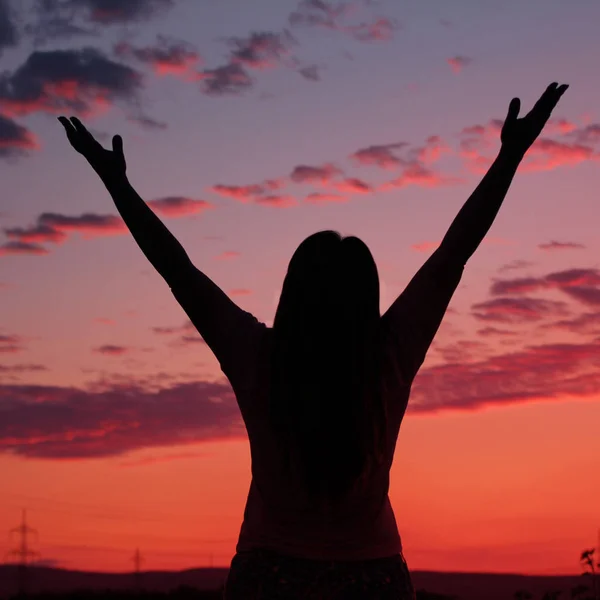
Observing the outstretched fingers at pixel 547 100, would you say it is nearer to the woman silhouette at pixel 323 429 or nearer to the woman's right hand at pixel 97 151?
the woman silhouette at pixel 323 429

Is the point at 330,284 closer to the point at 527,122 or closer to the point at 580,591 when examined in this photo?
the point at 527,122

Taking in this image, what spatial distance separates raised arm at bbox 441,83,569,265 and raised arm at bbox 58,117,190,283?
3.07 ft

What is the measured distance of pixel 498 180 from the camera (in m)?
3.57

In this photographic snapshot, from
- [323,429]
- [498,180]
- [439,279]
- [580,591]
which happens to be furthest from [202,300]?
[580,591]

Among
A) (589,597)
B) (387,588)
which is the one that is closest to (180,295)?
(387,588)

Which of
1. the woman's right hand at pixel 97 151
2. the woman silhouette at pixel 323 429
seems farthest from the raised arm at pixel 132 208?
the woman silhouette at pixel 323 429

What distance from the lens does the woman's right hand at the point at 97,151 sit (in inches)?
149

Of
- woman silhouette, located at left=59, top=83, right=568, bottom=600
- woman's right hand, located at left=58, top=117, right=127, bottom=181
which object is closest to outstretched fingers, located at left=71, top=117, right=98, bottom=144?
woman's right hand, located at left=58, top=117, right=127, bottom=181

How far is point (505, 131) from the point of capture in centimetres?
374

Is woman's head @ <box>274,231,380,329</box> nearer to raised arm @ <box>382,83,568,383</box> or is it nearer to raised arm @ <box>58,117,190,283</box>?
raised arm @ <box>382,83,568,383</box>

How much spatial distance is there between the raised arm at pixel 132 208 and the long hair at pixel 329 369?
1.47 ft

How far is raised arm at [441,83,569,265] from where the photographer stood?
3.48 metres

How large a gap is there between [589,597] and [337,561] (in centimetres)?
973

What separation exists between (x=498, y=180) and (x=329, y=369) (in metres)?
0.97
